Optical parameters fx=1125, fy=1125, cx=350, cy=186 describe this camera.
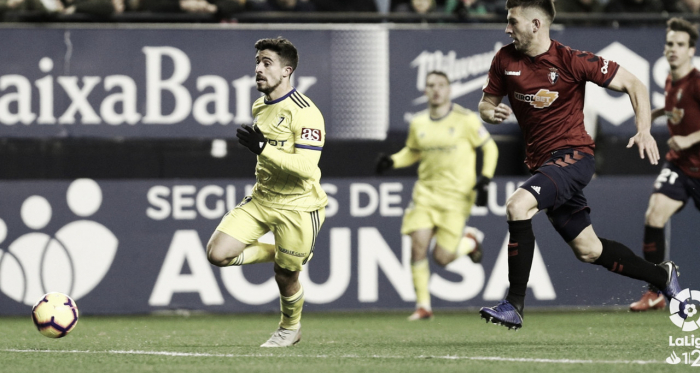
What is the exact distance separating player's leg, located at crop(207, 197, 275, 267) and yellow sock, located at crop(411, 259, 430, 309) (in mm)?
3372

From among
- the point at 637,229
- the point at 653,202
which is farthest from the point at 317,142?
the point at 637,229

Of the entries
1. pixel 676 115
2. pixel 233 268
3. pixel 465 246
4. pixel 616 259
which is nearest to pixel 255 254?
pixel 616 259

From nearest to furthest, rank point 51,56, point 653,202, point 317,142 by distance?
point 317,142 → point 653,202 → point 51,56

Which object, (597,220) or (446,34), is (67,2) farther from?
(597,220)

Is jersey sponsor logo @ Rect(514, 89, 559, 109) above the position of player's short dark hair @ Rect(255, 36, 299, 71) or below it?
below

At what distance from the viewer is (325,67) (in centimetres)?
1135

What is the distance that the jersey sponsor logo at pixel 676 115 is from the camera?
974cm

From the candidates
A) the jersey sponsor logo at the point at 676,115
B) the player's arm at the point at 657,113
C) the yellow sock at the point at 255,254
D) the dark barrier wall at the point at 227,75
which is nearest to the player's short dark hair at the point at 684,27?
the jersey sponsor logo at the point at 676,115

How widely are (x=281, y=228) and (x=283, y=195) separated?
214 mm

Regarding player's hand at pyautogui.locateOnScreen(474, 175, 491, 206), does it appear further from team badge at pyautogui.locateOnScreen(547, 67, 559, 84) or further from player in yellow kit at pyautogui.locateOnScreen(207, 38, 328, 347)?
team badge at pyautogui.locateOnScreen(547, 67, 559, 84)

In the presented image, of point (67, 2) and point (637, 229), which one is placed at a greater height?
point (67, 2)

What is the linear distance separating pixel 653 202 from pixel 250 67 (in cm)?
416

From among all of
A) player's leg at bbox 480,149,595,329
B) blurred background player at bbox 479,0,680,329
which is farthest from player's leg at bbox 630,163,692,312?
player's leg at bbox 480,149,595,329

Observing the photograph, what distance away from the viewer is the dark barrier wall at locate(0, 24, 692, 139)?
36.0 ft
